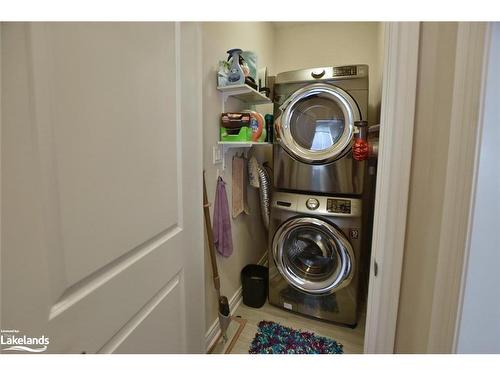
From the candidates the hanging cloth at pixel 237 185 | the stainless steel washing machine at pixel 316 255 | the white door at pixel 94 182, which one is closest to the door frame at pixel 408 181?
the white door at pixel 94 182

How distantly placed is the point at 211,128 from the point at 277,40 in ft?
6.30

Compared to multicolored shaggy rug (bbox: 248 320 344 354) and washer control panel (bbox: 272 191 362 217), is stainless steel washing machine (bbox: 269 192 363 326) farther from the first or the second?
multicolored shaggy rug (bbox: 248 320 344 354)

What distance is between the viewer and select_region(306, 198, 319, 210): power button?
5.88 ft

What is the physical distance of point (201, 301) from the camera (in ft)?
4.06

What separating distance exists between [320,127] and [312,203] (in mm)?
606

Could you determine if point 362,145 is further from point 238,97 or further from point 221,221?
point 221,221

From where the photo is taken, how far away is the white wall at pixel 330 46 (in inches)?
93.0

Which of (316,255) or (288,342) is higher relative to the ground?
(316,255)

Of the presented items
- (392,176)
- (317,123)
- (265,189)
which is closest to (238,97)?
(317,123)

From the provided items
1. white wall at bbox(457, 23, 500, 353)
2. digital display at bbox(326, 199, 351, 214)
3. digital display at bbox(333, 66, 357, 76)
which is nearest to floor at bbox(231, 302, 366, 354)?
digital display at bbox(326, 199, 351, 214)

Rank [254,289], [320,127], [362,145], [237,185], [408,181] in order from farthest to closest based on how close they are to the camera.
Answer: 1. [254,289]
2. [237,185]
3. [320,127]
4. [362,145]
5. [408,181]

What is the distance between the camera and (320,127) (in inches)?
72.2

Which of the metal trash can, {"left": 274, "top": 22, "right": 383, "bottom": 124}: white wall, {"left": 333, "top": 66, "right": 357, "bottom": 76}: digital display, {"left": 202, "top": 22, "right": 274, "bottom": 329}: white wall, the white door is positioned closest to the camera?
the white door

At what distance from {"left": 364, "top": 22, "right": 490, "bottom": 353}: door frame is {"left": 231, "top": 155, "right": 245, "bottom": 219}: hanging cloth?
1.20 m
